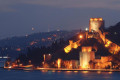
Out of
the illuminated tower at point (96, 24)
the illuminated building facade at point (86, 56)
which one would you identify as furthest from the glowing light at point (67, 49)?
the illuminated building facade at point (86, 56)

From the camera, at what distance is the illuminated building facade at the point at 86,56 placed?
3740 inches

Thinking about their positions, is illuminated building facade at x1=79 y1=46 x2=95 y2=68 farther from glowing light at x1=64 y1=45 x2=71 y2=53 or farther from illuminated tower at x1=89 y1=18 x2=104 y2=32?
illuminated tower at x1=89 y1=18 x2=104 y2=32

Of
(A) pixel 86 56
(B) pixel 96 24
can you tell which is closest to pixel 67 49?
(B) pixel 96 24

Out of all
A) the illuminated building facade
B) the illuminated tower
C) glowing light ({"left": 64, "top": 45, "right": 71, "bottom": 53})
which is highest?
the illuminated tower

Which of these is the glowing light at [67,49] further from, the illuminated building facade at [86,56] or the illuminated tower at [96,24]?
the illuminated building facade at [86,56]

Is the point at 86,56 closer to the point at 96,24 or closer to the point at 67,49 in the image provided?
the point at 67,49

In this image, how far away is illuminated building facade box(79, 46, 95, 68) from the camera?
95.0 meters

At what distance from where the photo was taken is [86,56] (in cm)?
9531

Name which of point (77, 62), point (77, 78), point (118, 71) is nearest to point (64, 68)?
point (77, 62)

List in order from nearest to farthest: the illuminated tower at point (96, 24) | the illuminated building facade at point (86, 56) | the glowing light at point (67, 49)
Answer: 1. the illuminated building facade at point (86, 56)
2. the glowing light at point (67, 49)
3. the illuminated tower at point (96, 24)

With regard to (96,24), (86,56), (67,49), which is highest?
(96,24)

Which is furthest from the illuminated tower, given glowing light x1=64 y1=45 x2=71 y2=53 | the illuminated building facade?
the illuminated building facade

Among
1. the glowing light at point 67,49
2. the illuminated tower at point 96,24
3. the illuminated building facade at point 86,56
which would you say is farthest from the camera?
the illuminated tower at point 96,24

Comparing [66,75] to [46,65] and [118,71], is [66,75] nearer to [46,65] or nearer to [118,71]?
[118,71]
